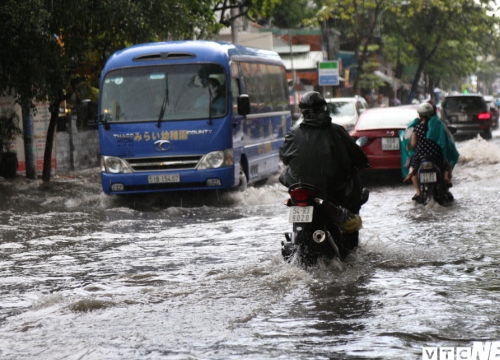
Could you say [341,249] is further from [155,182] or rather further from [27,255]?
[155,182]

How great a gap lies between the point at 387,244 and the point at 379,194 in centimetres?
652

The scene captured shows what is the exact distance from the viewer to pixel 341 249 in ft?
28.3

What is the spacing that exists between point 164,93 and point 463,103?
70.5 feet

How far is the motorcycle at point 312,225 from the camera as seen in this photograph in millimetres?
8047

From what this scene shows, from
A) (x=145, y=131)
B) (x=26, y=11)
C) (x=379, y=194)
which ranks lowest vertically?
(x=379, y=194)

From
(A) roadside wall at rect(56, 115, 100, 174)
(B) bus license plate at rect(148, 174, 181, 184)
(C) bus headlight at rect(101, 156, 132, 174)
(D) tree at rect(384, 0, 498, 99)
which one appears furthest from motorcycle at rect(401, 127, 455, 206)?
(D) tree at rect(384, 0, 498, 99)

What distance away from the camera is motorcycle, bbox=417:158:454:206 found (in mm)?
13203

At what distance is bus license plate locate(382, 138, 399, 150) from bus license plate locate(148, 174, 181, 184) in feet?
14.9

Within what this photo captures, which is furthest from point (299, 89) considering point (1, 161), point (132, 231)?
point (132, 231)

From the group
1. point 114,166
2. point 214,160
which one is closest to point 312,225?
point 214,160

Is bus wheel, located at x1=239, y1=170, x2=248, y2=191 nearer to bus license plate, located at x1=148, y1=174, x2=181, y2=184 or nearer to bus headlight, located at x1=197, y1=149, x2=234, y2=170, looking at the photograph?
bus headlight, located at x1=197, y1=149, x2=234, y2=170

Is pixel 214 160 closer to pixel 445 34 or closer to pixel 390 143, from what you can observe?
pixel 390 143

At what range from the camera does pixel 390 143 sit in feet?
58.2

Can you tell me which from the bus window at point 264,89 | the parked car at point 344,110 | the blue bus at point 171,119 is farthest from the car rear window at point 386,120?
the parked car at point 344,110
